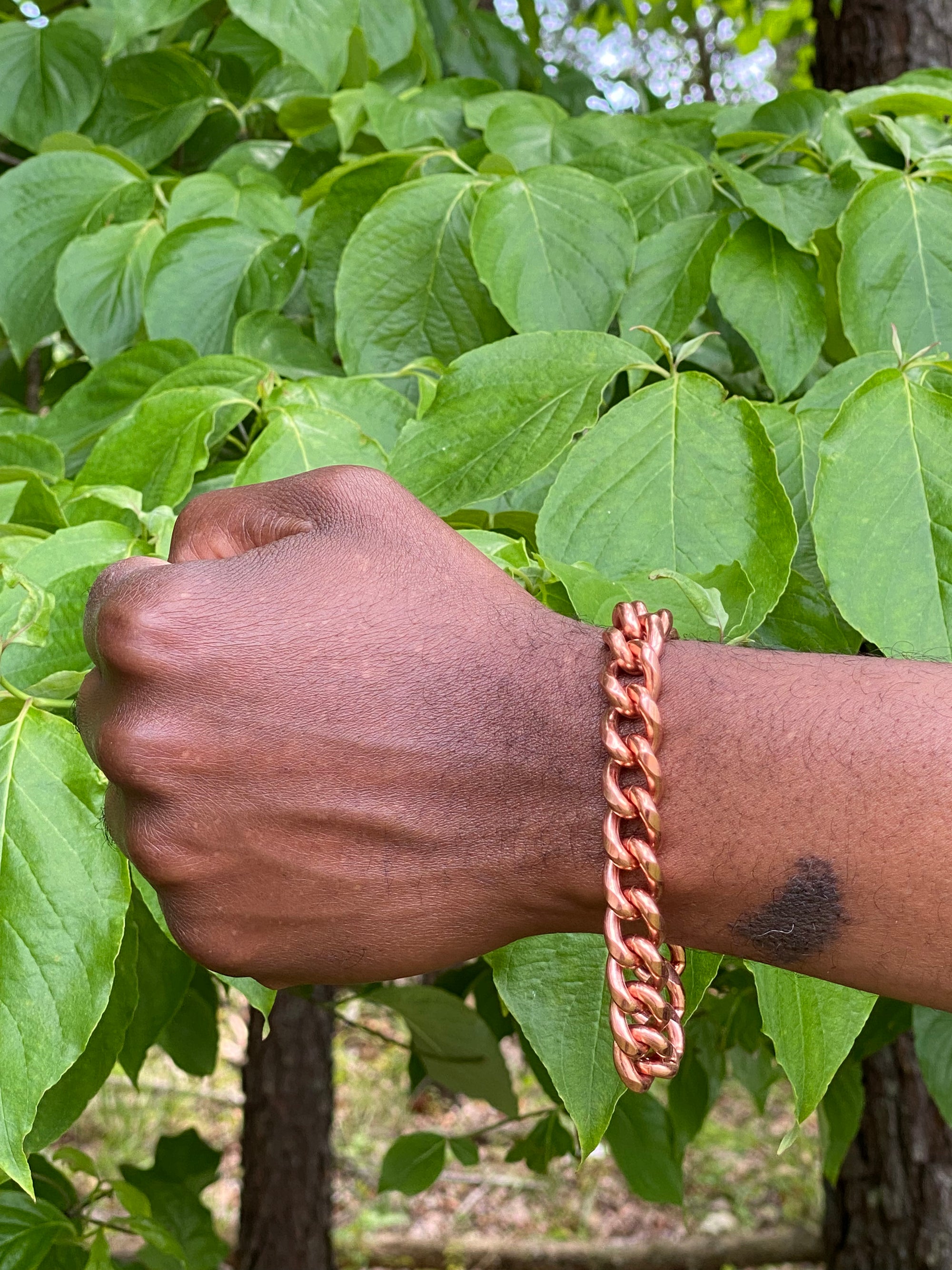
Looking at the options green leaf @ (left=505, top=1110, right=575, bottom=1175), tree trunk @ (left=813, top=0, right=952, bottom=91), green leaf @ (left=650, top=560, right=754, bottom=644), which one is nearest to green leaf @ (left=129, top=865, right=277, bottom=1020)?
green leaf @ (left=650, top=560, right=754, bottom=644)

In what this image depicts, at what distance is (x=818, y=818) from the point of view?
546 mm

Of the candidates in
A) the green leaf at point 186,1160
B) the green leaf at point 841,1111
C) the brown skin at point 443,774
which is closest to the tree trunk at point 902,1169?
the green leaf at point 841,1111

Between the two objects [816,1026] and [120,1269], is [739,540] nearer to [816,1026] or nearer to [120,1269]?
[816,1026]

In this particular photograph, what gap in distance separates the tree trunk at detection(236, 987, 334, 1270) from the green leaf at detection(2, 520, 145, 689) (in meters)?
1.53

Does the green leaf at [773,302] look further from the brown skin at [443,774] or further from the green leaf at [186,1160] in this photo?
the green leaf at [186,1160]

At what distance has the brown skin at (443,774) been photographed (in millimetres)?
549

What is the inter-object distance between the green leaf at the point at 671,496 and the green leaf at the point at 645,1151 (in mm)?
999

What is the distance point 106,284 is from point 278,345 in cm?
22

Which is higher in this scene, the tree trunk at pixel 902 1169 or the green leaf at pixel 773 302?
the green leaf at pixel 773 302

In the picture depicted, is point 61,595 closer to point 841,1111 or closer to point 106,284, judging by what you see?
point 106,284

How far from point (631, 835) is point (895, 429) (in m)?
0.32

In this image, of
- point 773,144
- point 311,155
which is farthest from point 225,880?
point 311,155

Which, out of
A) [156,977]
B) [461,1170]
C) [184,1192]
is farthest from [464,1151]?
[461,1170]

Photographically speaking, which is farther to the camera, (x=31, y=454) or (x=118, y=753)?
(x=31, y=454)
